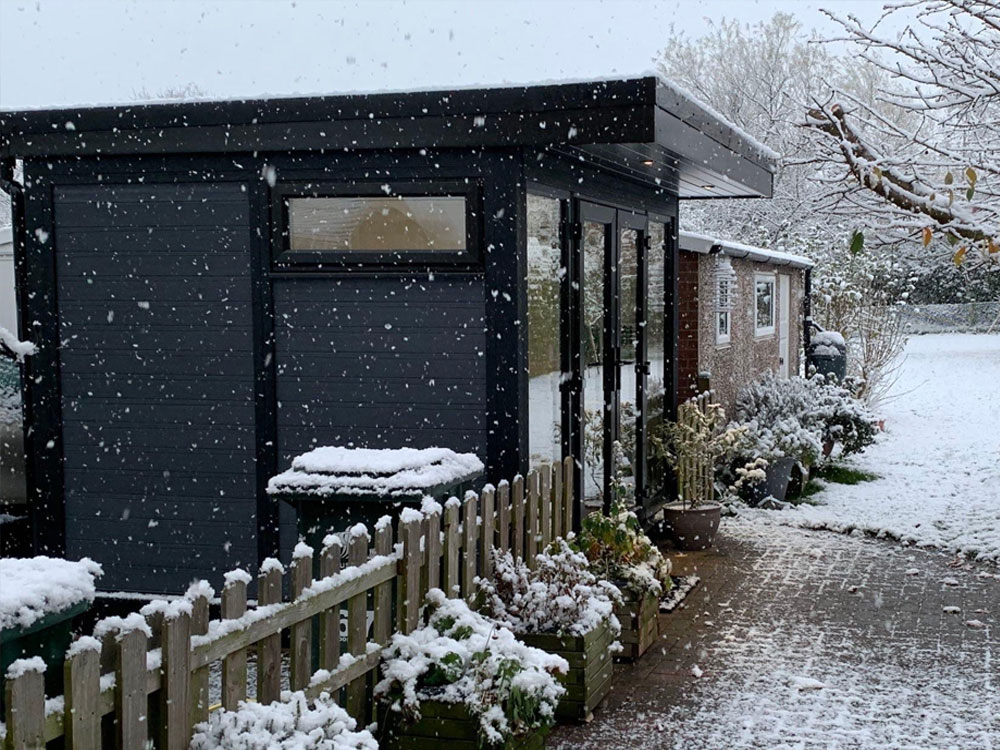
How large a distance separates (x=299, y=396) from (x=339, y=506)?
1.43 m

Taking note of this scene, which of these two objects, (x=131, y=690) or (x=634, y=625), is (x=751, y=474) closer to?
(x=634, y=625)

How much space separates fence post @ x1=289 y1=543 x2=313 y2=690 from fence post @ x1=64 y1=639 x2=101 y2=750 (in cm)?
114

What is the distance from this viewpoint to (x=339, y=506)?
19.9ft

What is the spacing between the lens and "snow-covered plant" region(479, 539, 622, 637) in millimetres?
5676

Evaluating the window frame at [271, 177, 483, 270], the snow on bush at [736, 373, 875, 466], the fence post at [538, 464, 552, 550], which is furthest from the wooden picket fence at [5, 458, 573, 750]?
the snow on bush at [736, 373, 875, 466]

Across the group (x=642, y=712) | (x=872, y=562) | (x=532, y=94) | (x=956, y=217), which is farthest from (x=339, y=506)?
(x=872, y=562)

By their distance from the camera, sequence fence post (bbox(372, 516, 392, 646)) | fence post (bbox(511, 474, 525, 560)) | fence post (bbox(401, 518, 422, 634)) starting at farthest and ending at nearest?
fence post (bbox(511, 474, 525, 560)) → fence post (bbox(401, 518, 422, 634)) → fence post (bbox(372, 516, 392, 646))

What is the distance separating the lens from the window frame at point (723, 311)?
12.5 m

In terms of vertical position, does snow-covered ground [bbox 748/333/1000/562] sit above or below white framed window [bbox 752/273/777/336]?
below

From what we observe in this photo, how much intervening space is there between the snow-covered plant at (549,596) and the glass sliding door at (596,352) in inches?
81.8

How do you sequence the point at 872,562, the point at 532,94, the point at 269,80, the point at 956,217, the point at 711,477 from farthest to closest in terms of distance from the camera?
the point at 269,80 < the point at 711,477 < the point at 872,562 < the point at 956,217 < the point at 532,94

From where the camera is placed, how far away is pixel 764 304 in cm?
1568

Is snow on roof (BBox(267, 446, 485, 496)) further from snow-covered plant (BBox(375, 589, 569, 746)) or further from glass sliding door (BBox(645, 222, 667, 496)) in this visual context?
glass sliding door (BBox(645, 222, 667, 496))

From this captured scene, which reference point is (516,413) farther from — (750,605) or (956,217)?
(956,217)
